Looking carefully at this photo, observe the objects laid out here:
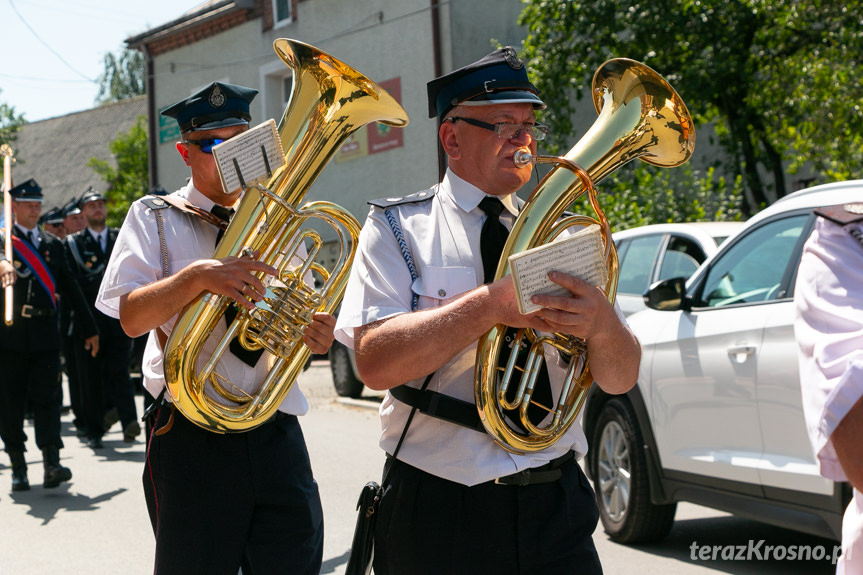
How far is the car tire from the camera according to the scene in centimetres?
571

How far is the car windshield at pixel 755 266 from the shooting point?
499 cm

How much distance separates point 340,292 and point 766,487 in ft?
7.83

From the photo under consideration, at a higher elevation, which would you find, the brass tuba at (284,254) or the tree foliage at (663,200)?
the tree foliage at (663,200)

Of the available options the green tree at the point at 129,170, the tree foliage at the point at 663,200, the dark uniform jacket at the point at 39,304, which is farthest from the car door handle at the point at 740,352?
the green tree at the point at 129,170

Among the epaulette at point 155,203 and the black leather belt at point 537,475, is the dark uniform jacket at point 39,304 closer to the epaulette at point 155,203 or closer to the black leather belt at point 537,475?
the epaulette at point 155,203

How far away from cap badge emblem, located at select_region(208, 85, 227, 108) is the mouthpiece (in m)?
1.28

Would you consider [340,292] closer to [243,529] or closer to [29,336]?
[243,529]

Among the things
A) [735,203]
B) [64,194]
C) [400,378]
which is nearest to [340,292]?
[400,378]

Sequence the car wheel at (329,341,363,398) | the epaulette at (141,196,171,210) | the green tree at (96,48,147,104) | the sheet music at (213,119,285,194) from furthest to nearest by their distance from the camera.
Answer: the green tree at (96,48,147,104)
the car wheel at (329,341,363,398)
the epaulette at (141,196,171,210)
the sheet music at (213,119,285,194)

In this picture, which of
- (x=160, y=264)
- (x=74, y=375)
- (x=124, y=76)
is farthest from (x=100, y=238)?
(x=124, y=76)

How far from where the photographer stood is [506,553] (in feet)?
8.25

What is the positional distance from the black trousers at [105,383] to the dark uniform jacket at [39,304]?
104 centimetres

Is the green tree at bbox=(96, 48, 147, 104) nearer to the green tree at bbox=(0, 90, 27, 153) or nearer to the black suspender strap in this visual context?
the green tree at bbox=(0, 90, 27, 153)

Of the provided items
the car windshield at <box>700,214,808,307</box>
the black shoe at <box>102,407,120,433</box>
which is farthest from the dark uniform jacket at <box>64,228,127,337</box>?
the car windshield at <box>700,214,808,307</box>
